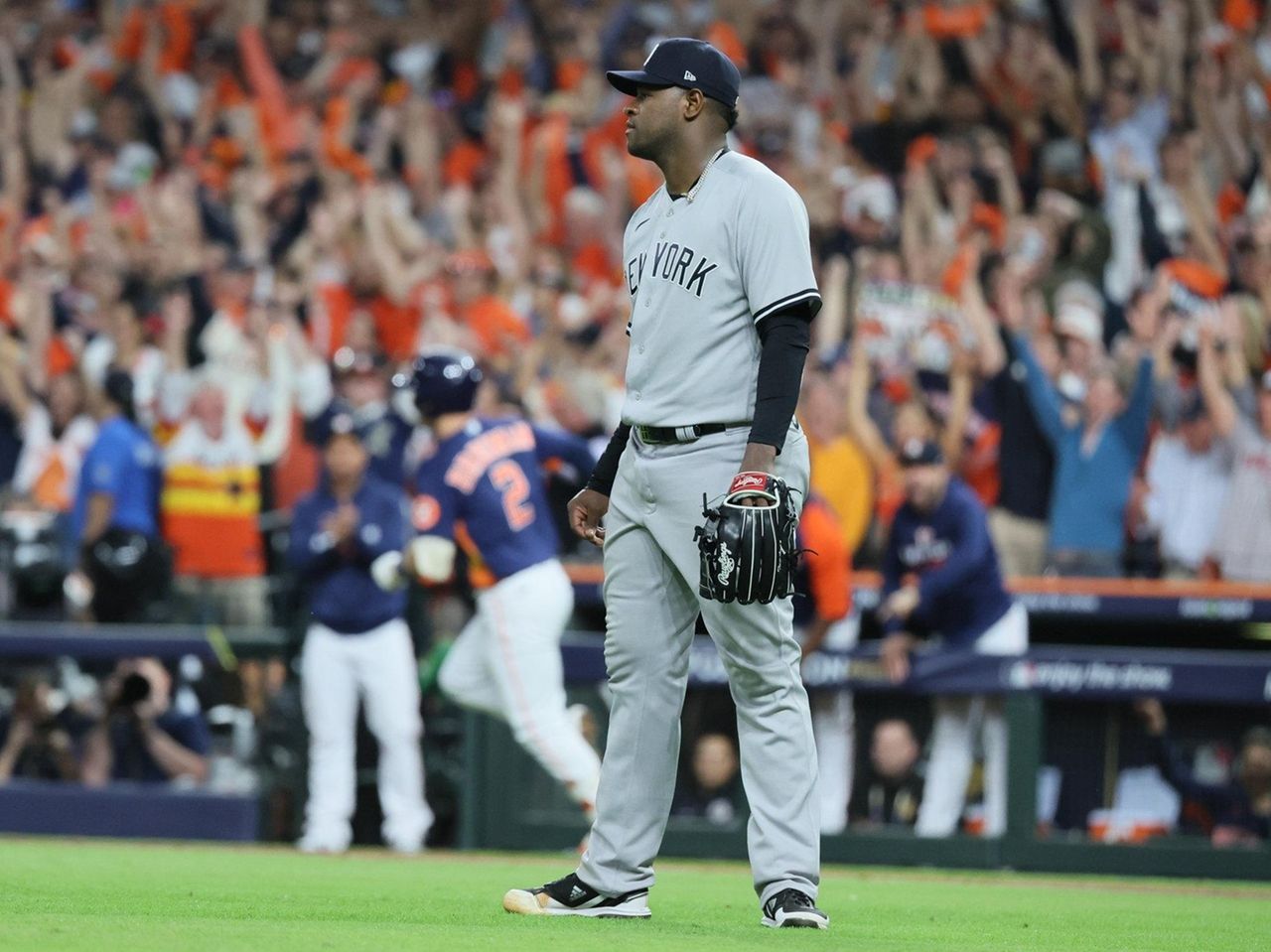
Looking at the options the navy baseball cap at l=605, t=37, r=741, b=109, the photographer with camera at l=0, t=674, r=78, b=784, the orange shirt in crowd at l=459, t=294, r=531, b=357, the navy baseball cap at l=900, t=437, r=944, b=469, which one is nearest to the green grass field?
the photographer with camera at l=0, t=674, r=78, b=784

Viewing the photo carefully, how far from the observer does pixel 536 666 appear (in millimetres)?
8328

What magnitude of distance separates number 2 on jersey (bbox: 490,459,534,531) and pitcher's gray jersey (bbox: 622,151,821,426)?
3469 millimetres

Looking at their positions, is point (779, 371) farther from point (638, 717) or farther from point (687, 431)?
point (638, 717)

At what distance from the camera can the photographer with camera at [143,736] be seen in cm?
983

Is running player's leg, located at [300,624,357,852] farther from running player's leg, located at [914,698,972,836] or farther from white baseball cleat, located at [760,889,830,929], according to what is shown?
white baseball cleat, located at [760,889,830,929]

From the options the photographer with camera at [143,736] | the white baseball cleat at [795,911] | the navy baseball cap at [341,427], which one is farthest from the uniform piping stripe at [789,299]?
the photographer with camera at [143,736]

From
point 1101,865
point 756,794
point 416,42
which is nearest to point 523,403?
point 1101,865

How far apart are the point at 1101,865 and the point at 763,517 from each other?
490cm

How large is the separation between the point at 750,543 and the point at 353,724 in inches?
216

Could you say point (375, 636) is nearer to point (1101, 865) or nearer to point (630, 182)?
point (1101, 865)

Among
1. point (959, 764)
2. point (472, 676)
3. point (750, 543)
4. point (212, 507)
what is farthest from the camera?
point (212, 507)

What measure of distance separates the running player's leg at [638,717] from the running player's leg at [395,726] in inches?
177

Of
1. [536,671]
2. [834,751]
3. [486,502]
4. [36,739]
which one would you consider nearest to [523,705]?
[536,671]

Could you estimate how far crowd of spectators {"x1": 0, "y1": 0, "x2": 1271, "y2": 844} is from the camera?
34.9 feet
